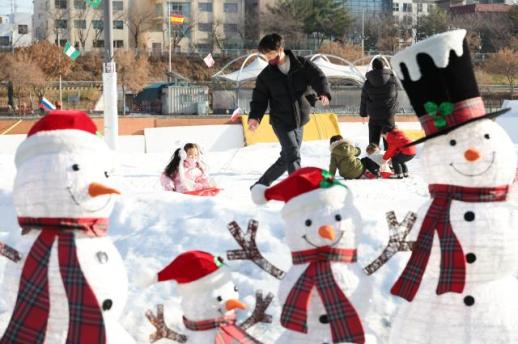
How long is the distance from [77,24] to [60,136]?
197 ft

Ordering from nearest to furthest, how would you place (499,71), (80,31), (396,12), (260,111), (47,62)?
(260,111), (47,62), (499,71), (80,31), (396,12)

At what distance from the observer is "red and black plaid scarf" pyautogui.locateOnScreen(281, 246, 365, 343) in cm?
357

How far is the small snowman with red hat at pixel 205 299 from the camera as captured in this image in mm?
3904

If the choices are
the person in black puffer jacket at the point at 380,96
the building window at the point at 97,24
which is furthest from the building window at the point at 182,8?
the person in black puffer jacket at the point at 380,96

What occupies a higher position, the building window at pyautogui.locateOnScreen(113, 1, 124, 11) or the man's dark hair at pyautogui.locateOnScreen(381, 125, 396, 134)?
the building window at pyautogui.locateOnScreen(113, 1, 124, 11)

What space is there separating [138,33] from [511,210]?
5964 centimetres

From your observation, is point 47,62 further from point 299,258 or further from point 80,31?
point 299,258

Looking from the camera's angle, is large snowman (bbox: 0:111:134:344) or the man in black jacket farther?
the man in black jacket

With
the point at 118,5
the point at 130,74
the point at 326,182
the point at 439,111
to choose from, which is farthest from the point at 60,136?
the point at 118,5

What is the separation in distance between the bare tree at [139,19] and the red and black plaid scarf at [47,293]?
55.5m

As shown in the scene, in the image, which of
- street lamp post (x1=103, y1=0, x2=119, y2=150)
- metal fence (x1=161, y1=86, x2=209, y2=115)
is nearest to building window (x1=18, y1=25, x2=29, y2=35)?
metal fence (x1=161, y1=86, x2=209, y2=115)

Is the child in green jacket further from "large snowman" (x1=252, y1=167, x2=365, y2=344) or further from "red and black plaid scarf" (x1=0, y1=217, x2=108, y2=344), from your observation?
"red and black plaid scarf" (x1=0, y1=217, x2=108, y2=344)

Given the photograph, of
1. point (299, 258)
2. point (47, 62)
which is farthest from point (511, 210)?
point (47, 62)

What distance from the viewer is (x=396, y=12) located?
82.1 m
